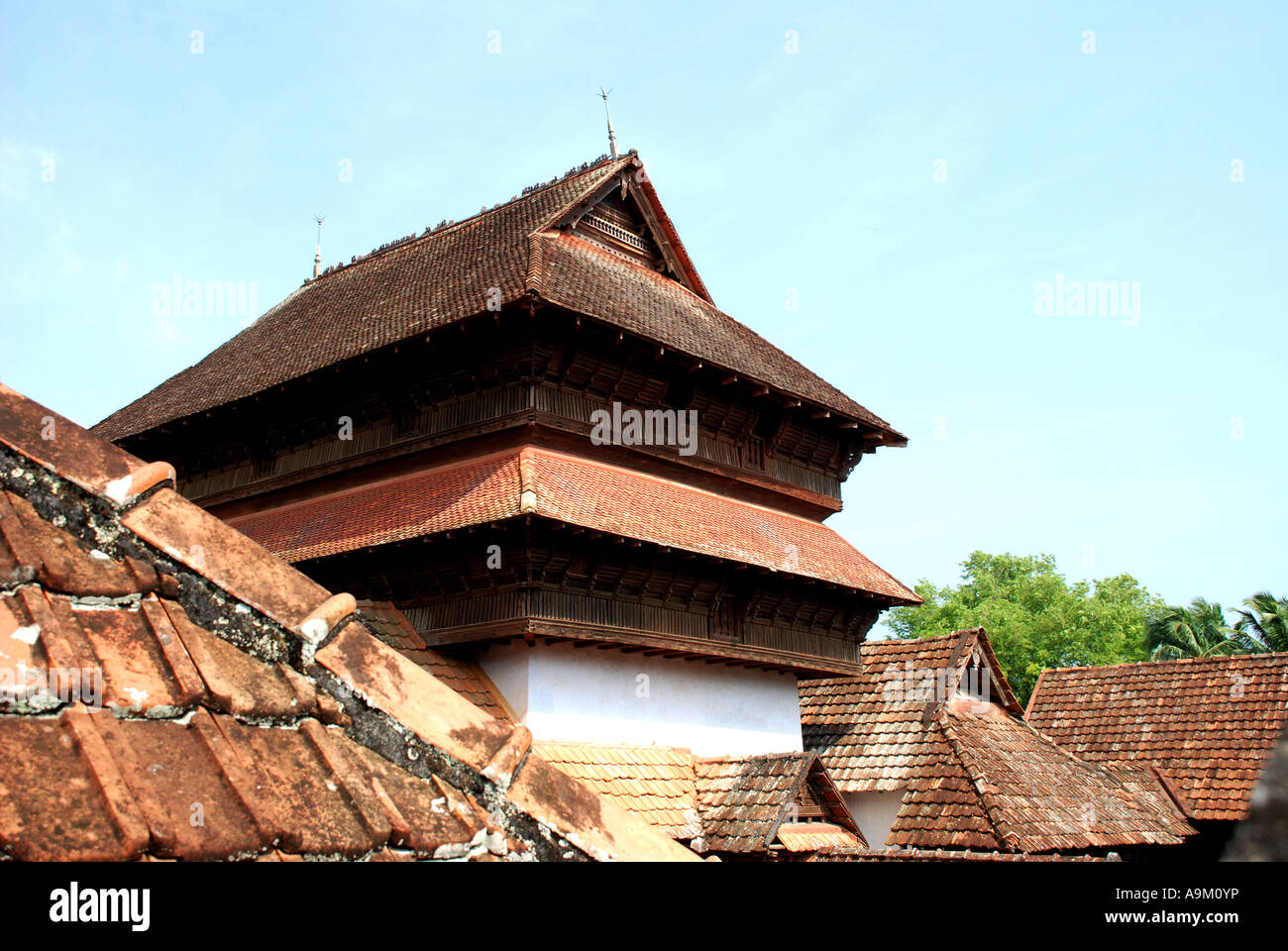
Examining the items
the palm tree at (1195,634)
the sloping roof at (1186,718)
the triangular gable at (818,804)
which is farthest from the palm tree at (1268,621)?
the triangular gable at (818,804)

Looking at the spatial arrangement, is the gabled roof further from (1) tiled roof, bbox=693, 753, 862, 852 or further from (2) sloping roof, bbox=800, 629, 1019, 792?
(2) sloping roof, bbox=800, 629, 1019, 792

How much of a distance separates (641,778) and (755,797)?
1267mm

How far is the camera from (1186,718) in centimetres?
2070

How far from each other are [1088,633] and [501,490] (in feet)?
138

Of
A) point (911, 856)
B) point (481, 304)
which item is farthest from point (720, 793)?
point (481, 304)

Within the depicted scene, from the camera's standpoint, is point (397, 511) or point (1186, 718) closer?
point (397, 511)

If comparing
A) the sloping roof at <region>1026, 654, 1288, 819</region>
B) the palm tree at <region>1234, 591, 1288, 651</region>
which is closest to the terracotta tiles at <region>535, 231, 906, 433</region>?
the sloping roof at <region>1026, 654, 1288, 819</region>

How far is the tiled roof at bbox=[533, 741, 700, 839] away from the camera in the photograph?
10289mm

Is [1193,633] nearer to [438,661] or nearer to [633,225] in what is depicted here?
[633,225]

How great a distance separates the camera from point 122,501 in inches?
96.6

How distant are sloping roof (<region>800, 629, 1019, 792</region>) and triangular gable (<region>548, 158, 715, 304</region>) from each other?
7300 millimetres

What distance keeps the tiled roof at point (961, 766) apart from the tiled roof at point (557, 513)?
2556 millimetres
